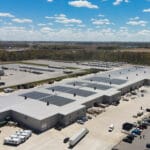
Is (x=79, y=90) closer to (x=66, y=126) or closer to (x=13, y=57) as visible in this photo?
(x=66, y=126)

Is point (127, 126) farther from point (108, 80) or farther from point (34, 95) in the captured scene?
point (108, 80)

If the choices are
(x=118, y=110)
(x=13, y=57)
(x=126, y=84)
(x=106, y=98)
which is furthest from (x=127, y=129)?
(x=13, y=57)

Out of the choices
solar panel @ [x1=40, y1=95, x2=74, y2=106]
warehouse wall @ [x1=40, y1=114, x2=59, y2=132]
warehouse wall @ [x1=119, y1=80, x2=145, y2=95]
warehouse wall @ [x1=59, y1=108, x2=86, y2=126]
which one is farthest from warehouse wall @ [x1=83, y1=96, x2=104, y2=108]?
warehouse wall @ [x1=119, y1=80, x2=145, y2=95]

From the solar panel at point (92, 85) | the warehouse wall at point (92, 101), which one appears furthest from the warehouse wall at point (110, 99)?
the solar panel at point (92, 85)

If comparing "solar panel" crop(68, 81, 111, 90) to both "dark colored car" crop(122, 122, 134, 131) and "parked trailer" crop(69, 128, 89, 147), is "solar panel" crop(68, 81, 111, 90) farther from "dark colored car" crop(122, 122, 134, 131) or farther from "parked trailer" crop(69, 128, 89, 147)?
"parked trailer" crop(69, 128, 89, 147)

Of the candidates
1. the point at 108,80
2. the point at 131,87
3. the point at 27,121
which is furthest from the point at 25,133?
the point at 108,80
